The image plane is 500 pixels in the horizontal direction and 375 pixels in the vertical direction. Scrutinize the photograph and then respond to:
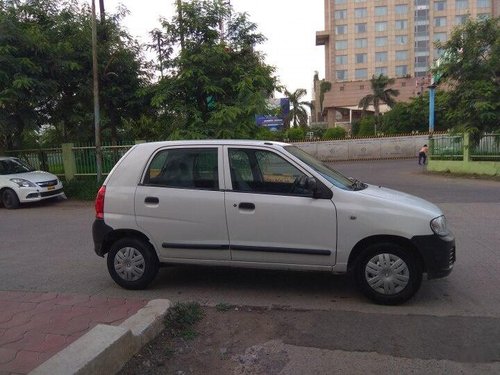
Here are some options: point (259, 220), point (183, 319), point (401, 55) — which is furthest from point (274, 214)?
point (401, 55)

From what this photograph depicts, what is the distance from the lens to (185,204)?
527 centimetres

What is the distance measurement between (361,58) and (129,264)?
271 feet

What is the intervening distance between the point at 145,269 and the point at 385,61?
8296 centimetres

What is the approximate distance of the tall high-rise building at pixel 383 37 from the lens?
257ft

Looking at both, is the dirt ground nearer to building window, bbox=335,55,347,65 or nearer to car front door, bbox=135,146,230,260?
car front door, bbox=135,146,230,260

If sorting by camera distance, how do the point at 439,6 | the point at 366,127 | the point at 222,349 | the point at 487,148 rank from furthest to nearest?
A: 1. the point at 439,6
2. the point at 366,127
3. the point at 487,148
4. the point at 222,349

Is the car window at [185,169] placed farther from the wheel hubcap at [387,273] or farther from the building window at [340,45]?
the building window at [340,45]

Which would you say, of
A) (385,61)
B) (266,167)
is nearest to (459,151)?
(266,167)

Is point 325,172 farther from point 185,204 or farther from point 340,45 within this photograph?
point 340,45

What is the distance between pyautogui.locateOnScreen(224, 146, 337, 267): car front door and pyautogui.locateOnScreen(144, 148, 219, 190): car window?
0.66 ft

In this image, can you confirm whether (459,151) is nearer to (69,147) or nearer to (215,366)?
(69,147)

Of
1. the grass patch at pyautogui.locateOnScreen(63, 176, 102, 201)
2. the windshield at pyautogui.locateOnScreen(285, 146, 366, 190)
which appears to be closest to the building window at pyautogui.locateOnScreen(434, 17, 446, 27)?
the grass patch at pyautogui.locateOnScreen(63, 176, 102, 201)

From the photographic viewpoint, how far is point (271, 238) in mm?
5051

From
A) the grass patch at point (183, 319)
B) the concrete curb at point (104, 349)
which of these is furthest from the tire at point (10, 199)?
the concrete curb at point (104, 349)
